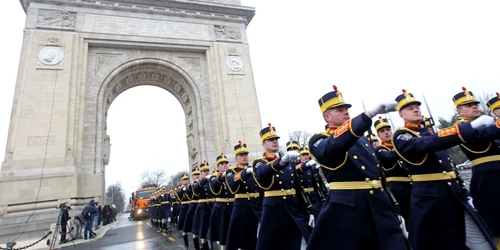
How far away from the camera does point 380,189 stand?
100.0 inches

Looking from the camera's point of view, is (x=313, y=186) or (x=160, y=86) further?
(x=160, y=86)

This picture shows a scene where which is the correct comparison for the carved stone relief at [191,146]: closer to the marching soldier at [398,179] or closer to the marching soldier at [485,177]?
the marching soldier at [398,179]

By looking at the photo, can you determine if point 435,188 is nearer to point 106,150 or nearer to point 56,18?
point 106,150

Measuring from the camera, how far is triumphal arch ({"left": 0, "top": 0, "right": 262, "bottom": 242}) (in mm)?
13922

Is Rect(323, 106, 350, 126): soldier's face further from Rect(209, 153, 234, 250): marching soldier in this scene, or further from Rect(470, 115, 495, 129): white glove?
Rect(209, 153, 234, 250): marching soldier

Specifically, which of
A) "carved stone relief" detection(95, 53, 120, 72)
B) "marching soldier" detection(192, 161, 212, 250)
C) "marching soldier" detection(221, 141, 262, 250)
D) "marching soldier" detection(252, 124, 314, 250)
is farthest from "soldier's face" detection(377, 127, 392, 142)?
"carved stone relief" detection(95, 53, 120, 72)

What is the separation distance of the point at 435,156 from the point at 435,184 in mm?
309

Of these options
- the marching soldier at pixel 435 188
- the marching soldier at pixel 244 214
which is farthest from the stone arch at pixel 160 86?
the marching soldier at pixel 435 188

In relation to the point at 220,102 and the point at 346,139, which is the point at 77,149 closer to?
the point at 220,102

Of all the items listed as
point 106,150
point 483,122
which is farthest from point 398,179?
point 106,150

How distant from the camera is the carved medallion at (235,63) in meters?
20.0

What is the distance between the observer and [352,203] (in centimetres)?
247

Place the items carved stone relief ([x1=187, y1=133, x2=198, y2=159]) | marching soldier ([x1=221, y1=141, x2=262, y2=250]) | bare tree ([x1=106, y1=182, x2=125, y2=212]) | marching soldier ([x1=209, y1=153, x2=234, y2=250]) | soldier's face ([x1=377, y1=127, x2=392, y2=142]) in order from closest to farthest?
marching soldier ([x1=221, y1=141, x2=262, y2=250])
soldier's face ([x1=377, y1=127, x2=392, y2=142])
marching soldier ([x1=209, y1=153, x2=234, y2=250])
carved stone relief ([x1=187, y1=133, x2=198, y2=159])
bare tree ([x1=106, y1=182, x2=125, y2=212])

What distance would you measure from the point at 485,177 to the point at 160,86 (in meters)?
21.3
